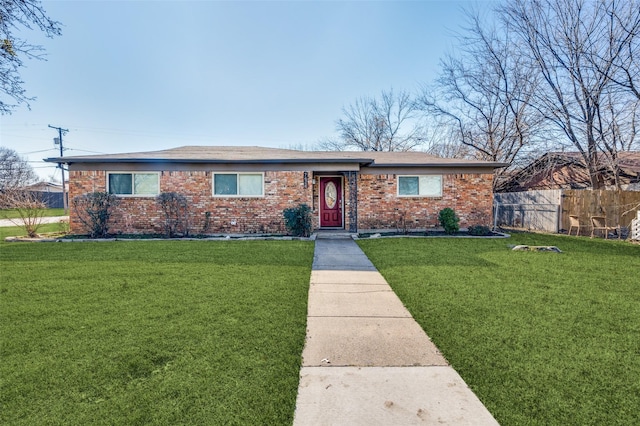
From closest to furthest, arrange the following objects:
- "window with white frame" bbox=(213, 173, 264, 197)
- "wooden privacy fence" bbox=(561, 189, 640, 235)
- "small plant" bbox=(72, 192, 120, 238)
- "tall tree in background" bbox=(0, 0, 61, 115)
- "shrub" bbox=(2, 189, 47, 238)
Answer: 1. "tall tree in background" bbox=(0, 0, 61, 115)
2. "small plant" bbox=(72, 192, 120, 238)
3. "shrub" bbox=(2, 189, 47, 238)
4. "window with white frame" bbox=(213, 173, 264, 197)
5. "wooden privacy fence" bbox=(561, 189, 640, 235)

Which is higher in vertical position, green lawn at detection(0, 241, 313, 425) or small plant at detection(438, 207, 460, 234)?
small plant at detection(438, 207, 460, 234)

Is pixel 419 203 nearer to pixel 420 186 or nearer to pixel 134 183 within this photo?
pixel 420 186

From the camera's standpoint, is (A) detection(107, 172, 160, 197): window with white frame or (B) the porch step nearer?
(B) the porch step

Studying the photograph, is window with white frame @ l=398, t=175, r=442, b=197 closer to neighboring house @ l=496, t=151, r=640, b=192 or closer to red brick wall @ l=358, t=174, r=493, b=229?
red brick wall @ l=358, t=174, r=493, b=229

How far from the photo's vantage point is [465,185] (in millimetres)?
12250

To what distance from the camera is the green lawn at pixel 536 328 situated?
2160mm

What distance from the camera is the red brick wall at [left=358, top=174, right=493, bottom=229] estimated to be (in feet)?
39.7

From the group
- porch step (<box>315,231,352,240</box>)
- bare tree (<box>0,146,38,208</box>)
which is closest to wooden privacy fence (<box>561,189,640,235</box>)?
porch step (<box>315,231,352,240</box>)

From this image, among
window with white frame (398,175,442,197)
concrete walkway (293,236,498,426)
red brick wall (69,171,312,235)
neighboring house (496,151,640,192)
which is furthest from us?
neighboring house (496,151,640,192)

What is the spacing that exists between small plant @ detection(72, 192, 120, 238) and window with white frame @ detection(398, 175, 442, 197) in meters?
10.4

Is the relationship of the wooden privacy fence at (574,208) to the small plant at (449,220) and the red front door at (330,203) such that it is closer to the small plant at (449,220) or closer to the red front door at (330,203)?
the small plant at (449,220)

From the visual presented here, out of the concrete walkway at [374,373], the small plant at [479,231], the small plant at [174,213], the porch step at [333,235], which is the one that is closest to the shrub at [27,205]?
the small plant at [174,213]

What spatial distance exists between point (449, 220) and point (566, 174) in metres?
13.2

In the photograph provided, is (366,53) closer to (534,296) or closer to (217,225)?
(217,225)
